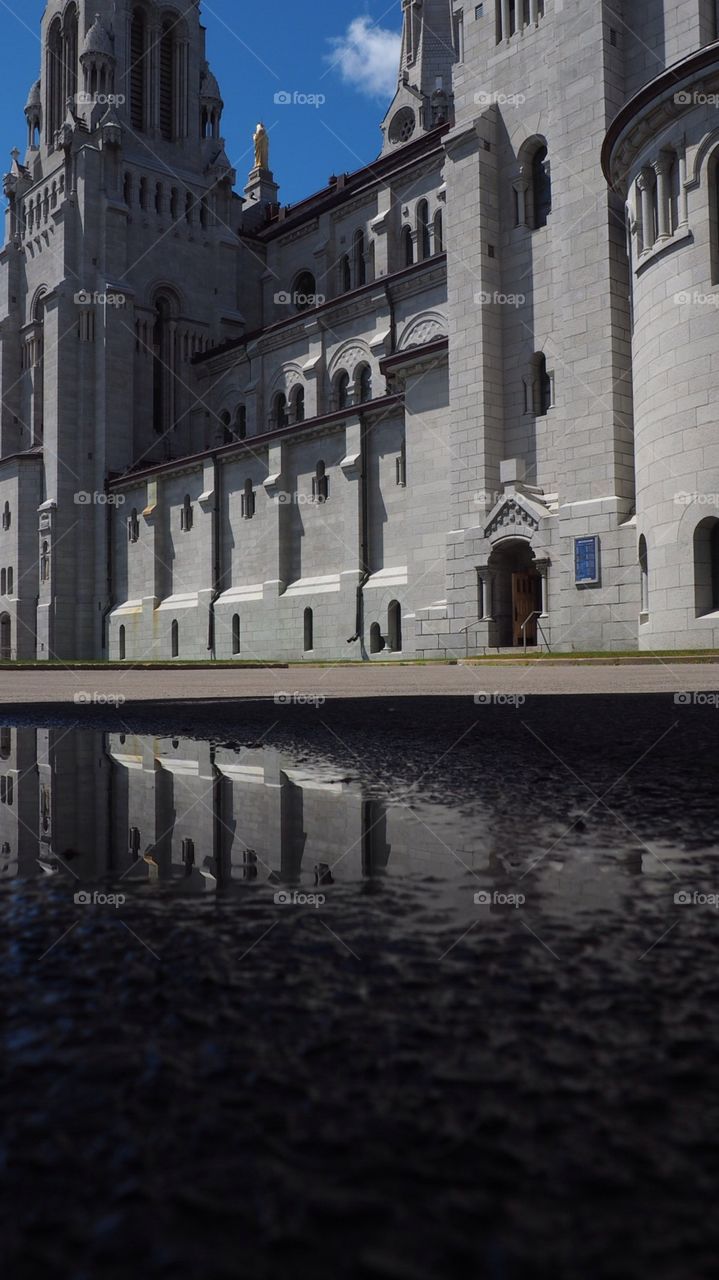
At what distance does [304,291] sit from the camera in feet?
170

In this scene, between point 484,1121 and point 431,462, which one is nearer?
point 484,1121

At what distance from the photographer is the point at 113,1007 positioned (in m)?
1.07

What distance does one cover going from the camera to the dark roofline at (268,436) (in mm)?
34625

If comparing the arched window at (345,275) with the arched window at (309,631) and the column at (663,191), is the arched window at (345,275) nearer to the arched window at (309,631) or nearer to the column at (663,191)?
the arched window at (309,631)

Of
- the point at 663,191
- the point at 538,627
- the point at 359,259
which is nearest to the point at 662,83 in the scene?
the point at 663,191

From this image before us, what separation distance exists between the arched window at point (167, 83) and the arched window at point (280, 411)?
17548 mm

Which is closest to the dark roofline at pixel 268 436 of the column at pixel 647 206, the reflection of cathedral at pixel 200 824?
the column at pixel 647 206

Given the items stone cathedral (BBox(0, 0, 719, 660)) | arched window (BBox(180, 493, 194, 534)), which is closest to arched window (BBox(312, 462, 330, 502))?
stone cathedral (BBox(0, 0, 719, 660))

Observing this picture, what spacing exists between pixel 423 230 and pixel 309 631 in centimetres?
1798

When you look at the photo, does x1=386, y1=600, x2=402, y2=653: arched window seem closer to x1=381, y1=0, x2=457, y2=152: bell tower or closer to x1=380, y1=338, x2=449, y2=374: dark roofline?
x1=380, y1=338, x2=449, y2=374: dark roofline

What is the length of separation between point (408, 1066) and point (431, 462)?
3115cm

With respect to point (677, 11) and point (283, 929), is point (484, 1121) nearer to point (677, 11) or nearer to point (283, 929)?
point (283, 929)

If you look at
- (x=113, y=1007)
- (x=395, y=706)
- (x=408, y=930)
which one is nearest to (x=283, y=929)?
(x=408, y=930)

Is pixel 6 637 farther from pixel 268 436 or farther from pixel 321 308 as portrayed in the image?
pixel 321 308
